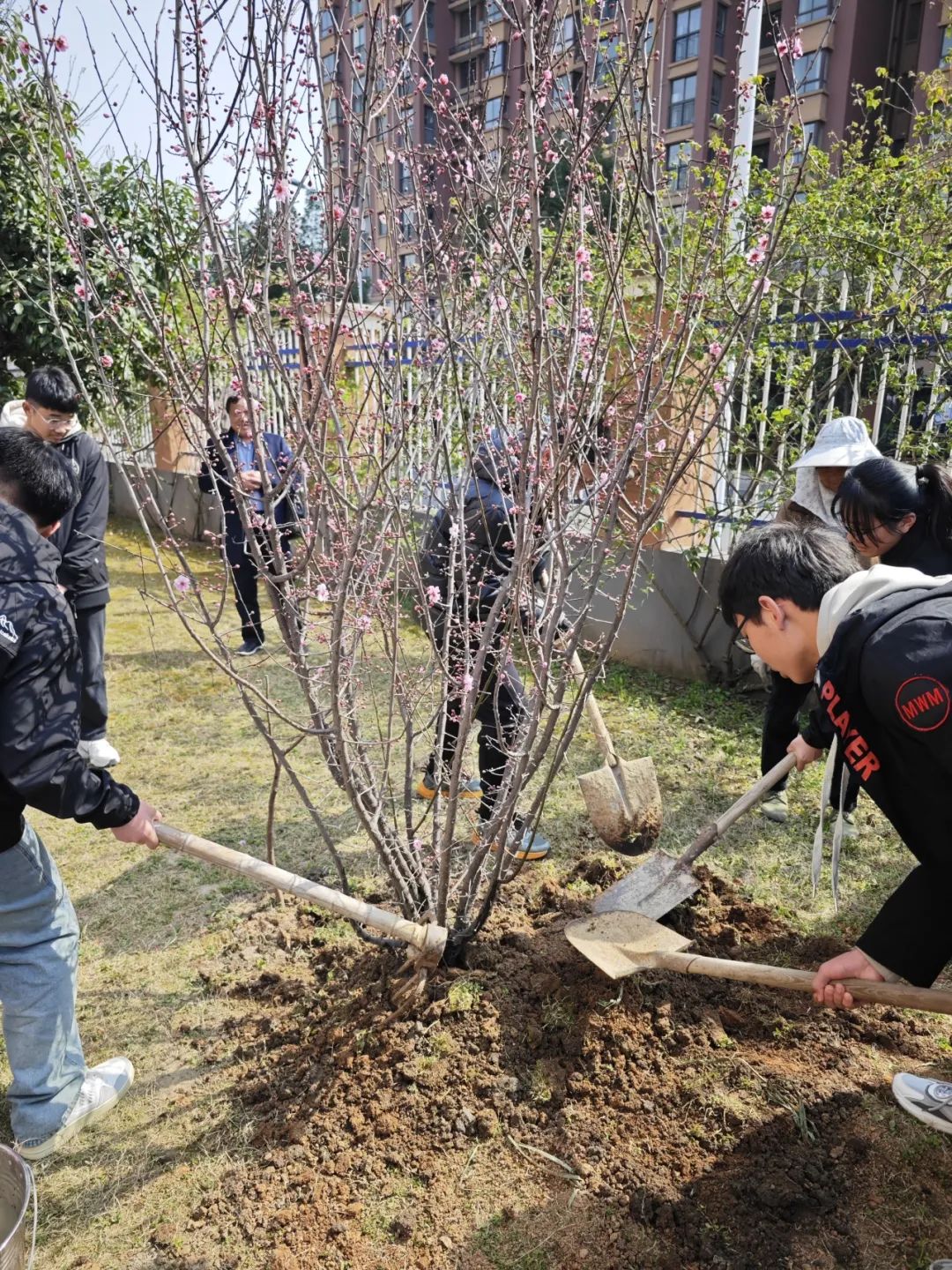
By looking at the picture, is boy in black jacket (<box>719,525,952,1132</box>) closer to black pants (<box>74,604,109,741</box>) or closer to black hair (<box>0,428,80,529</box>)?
black hair (<box>0,428,80,529</box>)

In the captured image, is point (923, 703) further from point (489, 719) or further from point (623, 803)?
point (489, 719)

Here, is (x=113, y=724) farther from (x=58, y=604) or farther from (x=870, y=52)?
(x=870, y=52)

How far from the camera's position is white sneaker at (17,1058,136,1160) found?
2.04 m

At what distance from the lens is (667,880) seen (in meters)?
2.67

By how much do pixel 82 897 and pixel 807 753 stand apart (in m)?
2.61

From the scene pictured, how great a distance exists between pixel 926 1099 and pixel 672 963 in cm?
63

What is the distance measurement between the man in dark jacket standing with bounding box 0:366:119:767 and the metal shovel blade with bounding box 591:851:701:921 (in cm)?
228

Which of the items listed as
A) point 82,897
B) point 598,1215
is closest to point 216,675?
point 82,897

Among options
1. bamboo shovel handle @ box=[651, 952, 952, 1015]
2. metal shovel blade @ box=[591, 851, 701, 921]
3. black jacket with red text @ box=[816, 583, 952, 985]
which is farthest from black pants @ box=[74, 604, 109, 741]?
black jacket with red text @ box=[816, 583, 952, 985]

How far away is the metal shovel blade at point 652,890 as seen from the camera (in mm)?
2604

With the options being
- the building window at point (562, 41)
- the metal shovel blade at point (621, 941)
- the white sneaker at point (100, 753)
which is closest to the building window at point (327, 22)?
the building window at point (562, 41)

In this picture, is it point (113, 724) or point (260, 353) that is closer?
point (260, 353)

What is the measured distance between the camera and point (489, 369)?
2693 millimetres

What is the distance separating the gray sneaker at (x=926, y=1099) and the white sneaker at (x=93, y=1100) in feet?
6.41
